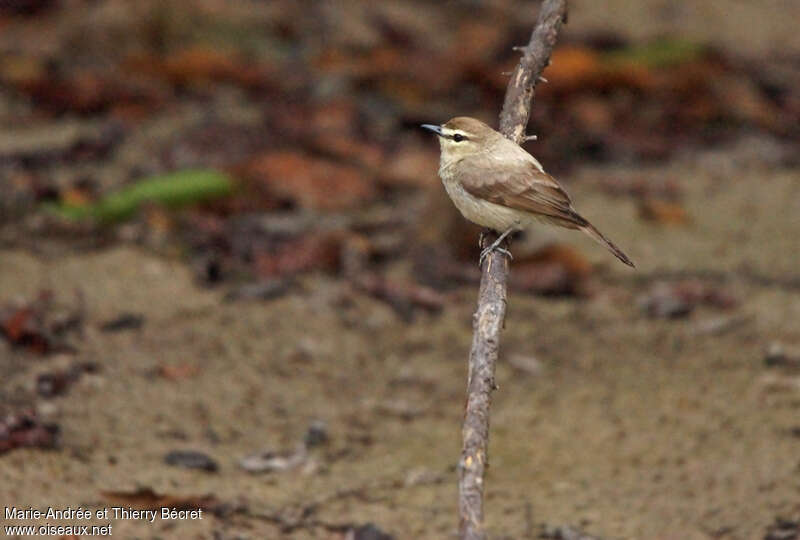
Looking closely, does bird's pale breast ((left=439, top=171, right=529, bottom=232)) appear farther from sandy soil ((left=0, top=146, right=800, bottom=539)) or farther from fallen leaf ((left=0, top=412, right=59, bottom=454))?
fallen leaf ((left=0, top=412, right=59, bottom=454))

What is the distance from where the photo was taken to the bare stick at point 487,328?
9.64 feet

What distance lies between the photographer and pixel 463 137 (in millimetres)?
4809

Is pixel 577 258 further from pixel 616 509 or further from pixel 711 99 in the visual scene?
pixel 711 99

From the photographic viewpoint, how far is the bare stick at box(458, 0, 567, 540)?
2.94m

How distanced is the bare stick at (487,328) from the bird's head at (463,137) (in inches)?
13.2

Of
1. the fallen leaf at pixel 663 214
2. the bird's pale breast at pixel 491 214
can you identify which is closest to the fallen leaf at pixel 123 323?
the bird's pale breast at pixel 491 214

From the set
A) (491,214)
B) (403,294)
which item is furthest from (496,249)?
(403,294)

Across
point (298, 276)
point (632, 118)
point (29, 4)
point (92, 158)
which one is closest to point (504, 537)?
point (298, 276)

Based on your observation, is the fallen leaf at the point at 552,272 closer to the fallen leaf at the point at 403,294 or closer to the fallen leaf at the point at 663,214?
the fallen leaf at the point at 403,294

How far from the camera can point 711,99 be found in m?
10.6

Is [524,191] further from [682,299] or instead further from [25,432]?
[682,299]

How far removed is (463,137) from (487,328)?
159cm

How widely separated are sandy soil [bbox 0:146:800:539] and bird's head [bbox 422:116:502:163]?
145 centimetres

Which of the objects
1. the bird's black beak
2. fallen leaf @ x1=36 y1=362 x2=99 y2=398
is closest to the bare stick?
the bird's black beak
